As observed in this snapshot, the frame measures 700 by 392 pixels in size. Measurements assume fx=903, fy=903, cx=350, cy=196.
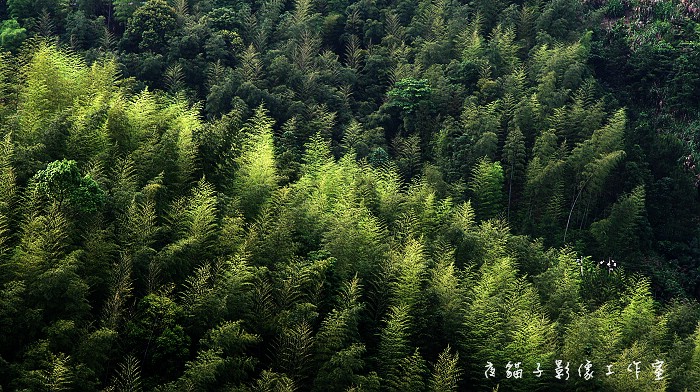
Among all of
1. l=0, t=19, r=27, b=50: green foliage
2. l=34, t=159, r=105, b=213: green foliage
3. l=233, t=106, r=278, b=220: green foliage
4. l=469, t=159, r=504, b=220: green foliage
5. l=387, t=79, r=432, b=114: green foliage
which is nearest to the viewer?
l=34, t=159, r=105, b=213: green foliage

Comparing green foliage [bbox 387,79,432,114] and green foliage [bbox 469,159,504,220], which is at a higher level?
green foliage [bbox 387,79,432,114]

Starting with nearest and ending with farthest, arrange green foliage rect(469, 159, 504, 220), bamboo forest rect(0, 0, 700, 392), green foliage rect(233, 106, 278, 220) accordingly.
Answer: bamboo forest rect(0, 0, 700, 392)
green foliage rect(233, 106, 278, 220)
green foliage rect(469, 159, 504, 220)

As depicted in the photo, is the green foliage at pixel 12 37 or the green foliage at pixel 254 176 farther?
the green foliage at pixel 12 37

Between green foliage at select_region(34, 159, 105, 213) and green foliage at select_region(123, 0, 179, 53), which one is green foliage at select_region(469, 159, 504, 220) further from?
green foliage at select_region(34, 159, 105, 213)

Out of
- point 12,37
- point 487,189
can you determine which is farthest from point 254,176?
point 12,37

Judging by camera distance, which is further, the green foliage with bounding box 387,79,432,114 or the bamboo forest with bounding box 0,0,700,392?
the green foliage with bounding box 387,79,432,114

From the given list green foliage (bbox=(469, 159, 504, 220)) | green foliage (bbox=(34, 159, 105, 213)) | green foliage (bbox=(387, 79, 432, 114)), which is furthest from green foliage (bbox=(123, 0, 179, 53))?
green foliage (bbox=(34, 159, 105, 213))

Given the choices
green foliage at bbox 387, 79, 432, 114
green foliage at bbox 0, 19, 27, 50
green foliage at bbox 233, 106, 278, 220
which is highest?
green foliage at bbox 387, 79, 432, 114

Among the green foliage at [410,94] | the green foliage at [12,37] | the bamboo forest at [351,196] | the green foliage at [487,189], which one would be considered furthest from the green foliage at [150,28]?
the green foliage at [487,189]

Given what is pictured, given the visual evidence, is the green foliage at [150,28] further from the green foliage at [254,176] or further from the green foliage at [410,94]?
the green foliage at [254,176]
